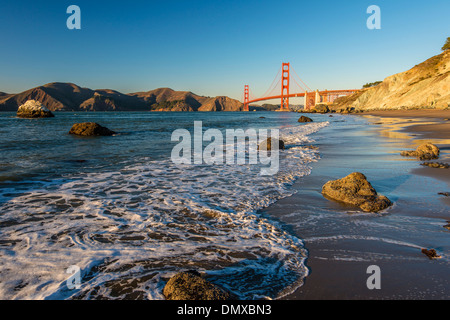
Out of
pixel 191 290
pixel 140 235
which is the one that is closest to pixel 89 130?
pixel 140 235

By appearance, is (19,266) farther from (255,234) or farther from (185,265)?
(255,234)

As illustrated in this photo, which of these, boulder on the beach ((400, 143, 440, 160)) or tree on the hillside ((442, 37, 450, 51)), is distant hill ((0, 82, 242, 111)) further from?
boulder on the beach ((400, 143, 440, 160))

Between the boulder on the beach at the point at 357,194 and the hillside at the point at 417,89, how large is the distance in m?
34.3

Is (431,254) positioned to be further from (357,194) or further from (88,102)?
(88,102)

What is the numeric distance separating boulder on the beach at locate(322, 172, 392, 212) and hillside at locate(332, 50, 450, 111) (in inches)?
1349

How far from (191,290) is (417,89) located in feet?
170

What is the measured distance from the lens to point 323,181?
4.79m

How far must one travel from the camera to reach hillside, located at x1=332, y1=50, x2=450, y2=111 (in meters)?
33.5

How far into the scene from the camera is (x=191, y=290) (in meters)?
1.72
